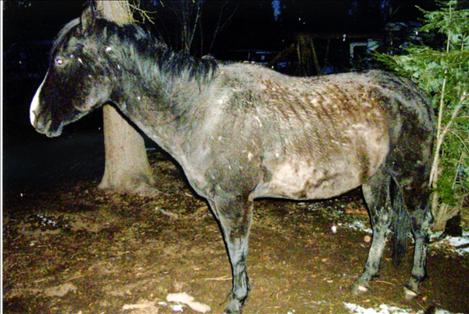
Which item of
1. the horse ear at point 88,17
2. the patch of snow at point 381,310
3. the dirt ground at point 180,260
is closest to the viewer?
the horse ear at point 88,17

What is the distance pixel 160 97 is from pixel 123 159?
3697 millimetres

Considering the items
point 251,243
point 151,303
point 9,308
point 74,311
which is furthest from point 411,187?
point 9,308

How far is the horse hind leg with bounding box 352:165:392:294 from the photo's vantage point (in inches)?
157

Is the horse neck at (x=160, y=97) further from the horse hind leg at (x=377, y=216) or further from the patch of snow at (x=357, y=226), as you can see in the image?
the patch of snow at (x=357, y=226)

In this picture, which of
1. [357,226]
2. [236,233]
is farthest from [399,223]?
[236,233]

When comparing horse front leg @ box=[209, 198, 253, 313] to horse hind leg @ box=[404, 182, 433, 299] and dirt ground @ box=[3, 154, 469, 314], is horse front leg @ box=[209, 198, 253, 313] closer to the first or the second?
dirt ground @ box=[3, 154, 469, 314]

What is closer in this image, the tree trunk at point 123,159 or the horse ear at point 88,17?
the horse ear at point 88,17

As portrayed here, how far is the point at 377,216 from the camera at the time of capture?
410 centimetres

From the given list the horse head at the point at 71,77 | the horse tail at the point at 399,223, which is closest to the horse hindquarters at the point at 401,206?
the horse tail at the point at 399,223

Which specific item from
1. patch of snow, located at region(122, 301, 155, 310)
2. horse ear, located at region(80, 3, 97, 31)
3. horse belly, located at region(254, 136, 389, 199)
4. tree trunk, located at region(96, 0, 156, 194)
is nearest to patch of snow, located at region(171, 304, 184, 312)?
patch of snow, located at region(122, 301, 155, 310)

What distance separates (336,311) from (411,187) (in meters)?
1.50

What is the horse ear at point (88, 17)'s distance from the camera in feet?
9.49

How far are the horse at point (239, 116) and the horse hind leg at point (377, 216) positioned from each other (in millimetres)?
287

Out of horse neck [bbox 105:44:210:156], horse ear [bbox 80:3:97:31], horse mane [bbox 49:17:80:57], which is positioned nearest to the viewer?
horse ear [bbox 80:3:97:31]
